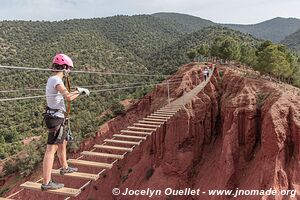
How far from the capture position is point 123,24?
9512 centimetres

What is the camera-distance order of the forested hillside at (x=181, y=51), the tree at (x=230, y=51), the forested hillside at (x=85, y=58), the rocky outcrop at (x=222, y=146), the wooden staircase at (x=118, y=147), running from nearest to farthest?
the wooden staircase at (x=118, y=147) < the rocky outcrop at (x=222, y=146) < the tree at (x=230, y=51) < the forested hillside at (x=85, y=58) < the forested hillside at (x=181, y=51)

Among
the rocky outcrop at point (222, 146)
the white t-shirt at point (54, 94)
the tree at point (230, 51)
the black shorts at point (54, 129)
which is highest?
the tree at point (230, 51)

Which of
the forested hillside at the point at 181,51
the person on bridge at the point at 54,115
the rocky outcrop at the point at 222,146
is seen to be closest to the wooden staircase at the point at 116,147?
the person on bridge at the point at 54,115

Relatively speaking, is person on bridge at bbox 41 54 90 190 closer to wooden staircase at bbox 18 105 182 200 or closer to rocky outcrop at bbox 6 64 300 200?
wooden staircase at bbox 18 105 182 200

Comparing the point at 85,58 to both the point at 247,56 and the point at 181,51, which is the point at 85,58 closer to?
the point at 181,51

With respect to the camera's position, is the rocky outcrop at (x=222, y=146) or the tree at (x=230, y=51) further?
the tree at (x=230, y=51)

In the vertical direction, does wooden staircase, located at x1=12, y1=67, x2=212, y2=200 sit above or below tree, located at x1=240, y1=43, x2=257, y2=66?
below

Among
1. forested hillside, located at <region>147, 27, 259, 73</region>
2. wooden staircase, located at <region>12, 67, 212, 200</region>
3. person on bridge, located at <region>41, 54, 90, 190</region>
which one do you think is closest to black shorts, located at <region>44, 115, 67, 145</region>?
person on bridge, located at <region>41, 54, 90, 190</region>

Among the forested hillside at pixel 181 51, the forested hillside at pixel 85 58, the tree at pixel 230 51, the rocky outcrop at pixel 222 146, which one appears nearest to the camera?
the rocky outcrop at pixel 222 146

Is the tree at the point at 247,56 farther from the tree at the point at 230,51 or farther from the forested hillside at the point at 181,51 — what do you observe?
the forested hillside at the point at 181,51

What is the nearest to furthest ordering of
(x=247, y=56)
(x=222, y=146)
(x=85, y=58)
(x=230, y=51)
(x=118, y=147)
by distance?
(x=118, y=147)
(x=222, y=146)
(x=247, y=56)
(x=230, y=51)
(x=85, y=58)

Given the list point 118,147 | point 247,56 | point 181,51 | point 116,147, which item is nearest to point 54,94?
point 116,147

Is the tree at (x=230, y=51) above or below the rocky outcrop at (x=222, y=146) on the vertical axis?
above

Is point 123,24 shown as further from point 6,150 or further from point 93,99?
point 6,150
